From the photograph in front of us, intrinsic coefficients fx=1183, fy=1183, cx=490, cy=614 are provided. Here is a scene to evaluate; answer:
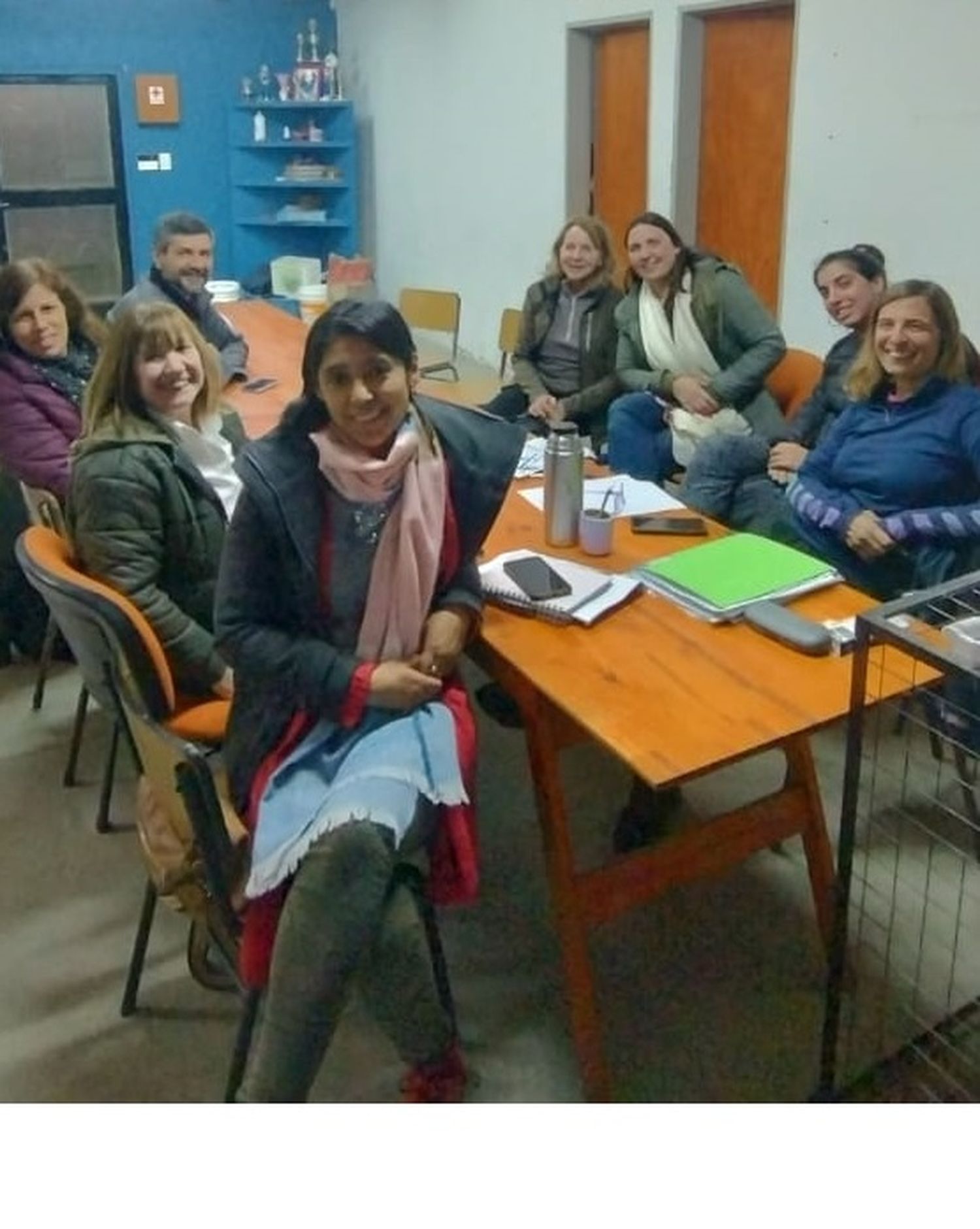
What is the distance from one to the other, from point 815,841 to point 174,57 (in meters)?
7.52

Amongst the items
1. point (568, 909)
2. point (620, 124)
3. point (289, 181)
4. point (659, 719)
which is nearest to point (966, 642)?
point (659, 719)

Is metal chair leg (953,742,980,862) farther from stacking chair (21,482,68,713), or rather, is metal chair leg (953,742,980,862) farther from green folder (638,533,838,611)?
→ stacking chair (21,482,68,713)

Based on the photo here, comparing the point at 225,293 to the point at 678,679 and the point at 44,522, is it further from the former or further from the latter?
the point at 678,679

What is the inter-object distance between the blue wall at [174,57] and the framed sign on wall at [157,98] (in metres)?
0.04

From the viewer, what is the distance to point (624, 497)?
250cm

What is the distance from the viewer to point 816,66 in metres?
4.22

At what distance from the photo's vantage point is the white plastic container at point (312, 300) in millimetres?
6434

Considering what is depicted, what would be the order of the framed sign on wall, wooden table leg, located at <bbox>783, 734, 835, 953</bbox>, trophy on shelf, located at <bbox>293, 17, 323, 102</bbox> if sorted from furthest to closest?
trophy on shelf, located at <bbox>293, 17, 323, 102</bbox> → the framed sign on wall → wooden table leg, located at <bbox>783, 734, 835, 953</bbox>

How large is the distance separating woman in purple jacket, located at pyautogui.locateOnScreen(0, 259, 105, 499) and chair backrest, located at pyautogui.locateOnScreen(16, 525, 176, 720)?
1.06 metres

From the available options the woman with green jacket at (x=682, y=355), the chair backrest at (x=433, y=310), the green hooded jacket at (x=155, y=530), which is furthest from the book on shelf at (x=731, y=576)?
the chair backrest at (x=433, y=310)

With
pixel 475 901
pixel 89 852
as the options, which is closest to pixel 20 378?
pixel 89 852

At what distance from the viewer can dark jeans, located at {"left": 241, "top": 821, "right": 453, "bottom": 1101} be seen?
1.56m

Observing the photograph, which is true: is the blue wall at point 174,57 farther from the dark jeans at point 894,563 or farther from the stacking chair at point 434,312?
the dark jeans at point 894,563

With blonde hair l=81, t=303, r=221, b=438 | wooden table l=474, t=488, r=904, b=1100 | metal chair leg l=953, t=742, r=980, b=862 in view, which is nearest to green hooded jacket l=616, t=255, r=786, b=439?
metal chair leg l=953, t=742, r=980, b=862
